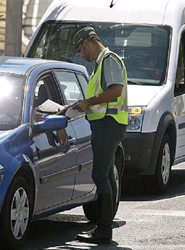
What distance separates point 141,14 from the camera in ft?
46.3

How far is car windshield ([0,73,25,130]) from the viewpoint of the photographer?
8.85 meters

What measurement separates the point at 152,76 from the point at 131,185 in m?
1.37

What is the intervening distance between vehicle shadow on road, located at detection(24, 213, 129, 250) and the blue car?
0.78 feet

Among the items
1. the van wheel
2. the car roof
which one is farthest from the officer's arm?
the van wheel

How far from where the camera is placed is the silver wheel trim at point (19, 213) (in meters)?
8.48

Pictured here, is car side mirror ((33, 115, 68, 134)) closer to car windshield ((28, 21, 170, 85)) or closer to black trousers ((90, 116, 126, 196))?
black trousers ((90, 116, 126, 196))

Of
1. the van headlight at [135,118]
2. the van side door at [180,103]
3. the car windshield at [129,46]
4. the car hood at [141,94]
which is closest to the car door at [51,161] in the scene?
the van headlight at [135,118]

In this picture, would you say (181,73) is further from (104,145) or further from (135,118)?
(104,145)

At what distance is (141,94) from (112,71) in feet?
13.2

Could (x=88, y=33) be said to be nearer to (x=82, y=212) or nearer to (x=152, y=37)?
(x=82, y=212)

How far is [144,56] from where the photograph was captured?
13.9 meters

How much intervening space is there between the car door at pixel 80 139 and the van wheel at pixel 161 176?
3.00 metres

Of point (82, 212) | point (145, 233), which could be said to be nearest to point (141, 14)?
point (82, 212)

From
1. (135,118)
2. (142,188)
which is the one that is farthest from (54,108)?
(142,188)
